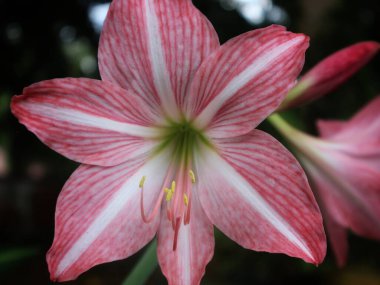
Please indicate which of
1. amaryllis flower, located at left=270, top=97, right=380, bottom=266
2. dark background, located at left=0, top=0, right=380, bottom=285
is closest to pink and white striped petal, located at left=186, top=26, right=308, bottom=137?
amaryllis flower, located at left=270, top=97, right=380, bottom=266

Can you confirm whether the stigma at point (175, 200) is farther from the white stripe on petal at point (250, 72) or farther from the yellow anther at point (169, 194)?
the white stripe on petal at point (250, 72)

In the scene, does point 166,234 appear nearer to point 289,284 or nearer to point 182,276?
point 182,276

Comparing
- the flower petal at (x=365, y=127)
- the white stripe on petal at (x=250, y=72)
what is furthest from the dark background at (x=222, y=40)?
the white stripe on petal at (x=250, y=72)

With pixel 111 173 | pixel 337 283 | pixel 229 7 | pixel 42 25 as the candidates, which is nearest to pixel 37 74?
pixel 42 25

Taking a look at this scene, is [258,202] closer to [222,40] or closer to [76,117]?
[76,117]

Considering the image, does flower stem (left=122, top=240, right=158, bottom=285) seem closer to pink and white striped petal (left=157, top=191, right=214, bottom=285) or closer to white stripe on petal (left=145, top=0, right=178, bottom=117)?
pink and white striped petal (left=157, top=191, right=214, bottom=285)

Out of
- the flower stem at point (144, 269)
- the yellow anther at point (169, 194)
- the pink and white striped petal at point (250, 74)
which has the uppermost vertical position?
the pink and white striped petal at point (250, 74)

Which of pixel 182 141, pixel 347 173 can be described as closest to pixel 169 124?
pixel 182 141
